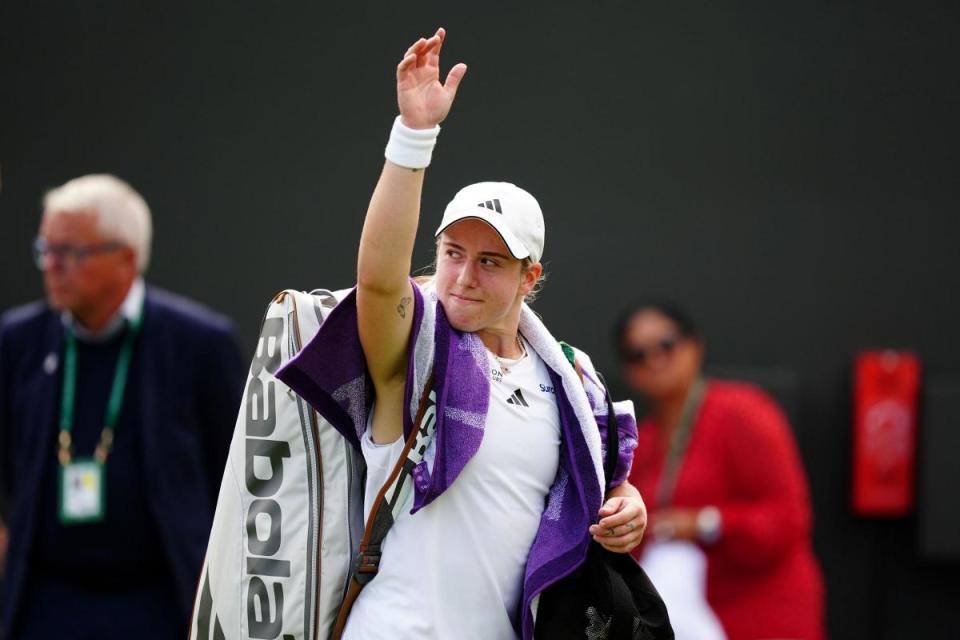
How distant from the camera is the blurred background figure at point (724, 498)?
4465 millimetres

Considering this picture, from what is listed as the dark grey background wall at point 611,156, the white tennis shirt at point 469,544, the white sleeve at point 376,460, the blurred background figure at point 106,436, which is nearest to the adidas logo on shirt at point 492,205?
the white tennis shirt at point 469,544

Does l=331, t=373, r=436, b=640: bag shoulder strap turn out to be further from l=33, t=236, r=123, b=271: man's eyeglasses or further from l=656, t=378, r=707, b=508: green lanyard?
l=656, t=378, r=707, b=508: green lanyard

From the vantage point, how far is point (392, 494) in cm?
233

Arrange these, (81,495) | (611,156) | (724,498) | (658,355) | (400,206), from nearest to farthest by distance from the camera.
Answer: (400,206), (81,495), (724,498), (658,355), (611,156)

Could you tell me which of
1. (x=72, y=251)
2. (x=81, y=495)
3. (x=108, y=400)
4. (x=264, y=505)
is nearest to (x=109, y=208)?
(x=72, y=251)

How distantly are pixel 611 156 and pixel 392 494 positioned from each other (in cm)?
340

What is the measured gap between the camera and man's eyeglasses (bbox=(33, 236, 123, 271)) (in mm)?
3924

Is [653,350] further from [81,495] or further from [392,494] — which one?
[392,494]

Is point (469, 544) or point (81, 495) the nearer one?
→ point (469, 544)

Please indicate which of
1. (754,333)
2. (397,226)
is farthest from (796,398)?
(397,226)

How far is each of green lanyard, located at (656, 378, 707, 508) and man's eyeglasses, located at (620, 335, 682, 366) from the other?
0.58 ft

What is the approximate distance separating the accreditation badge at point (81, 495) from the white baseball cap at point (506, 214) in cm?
183

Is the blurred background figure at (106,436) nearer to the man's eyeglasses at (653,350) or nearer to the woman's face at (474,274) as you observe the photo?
the man's eyeglasses at (653,350)

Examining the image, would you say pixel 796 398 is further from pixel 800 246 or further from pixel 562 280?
pixel 562 280
